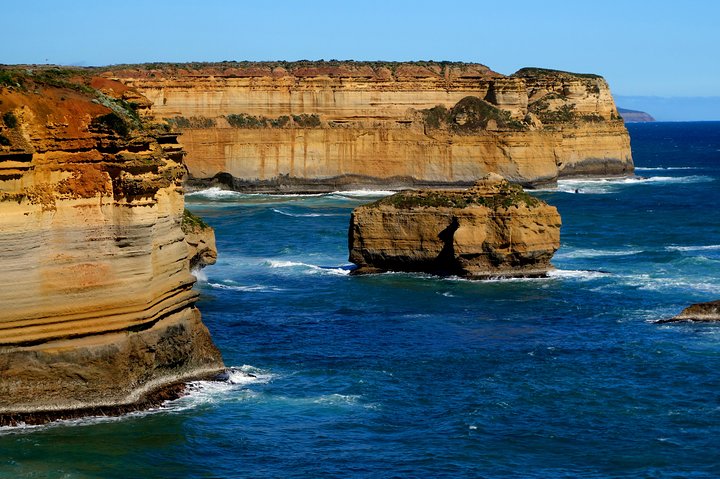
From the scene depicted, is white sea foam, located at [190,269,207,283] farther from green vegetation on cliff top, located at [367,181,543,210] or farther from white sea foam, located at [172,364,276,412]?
white sea foam, located at [172,364,276,412]

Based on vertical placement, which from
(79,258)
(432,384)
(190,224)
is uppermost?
(79,258)

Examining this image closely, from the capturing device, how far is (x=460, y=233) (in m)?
40.6

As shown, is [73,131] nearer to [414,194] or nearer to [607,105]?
[414,194]

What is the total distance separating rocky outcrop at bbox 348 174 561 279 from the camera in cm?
4062

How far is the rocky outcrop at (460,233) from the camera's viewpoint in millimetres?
40625

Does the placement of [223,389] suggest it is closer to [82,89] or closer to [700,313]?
[82,89]

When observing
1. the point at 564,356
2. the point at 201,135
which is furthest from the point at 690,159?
the point at 564,356

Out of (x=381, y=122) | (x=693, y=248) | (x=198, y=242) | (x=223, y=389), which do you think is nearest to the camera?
(x=223, y=389)

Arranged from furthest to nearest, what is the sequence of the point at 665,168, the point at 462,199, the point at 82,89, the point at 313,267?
the point at 665,168 < the point at 313,267 < the point at 462,199 < the point at 82,89

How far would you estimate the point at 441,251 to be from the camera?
42219mm

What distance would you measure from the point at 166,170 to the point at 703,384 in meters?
12.6

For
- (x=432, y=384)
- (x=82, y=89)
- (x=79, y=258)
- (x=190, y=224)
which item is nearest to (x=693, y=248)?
(x=190, y=224)

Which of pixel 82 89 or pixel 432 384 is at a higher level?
pixel 82 89

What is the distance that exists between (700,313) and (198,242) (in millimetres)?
16039
